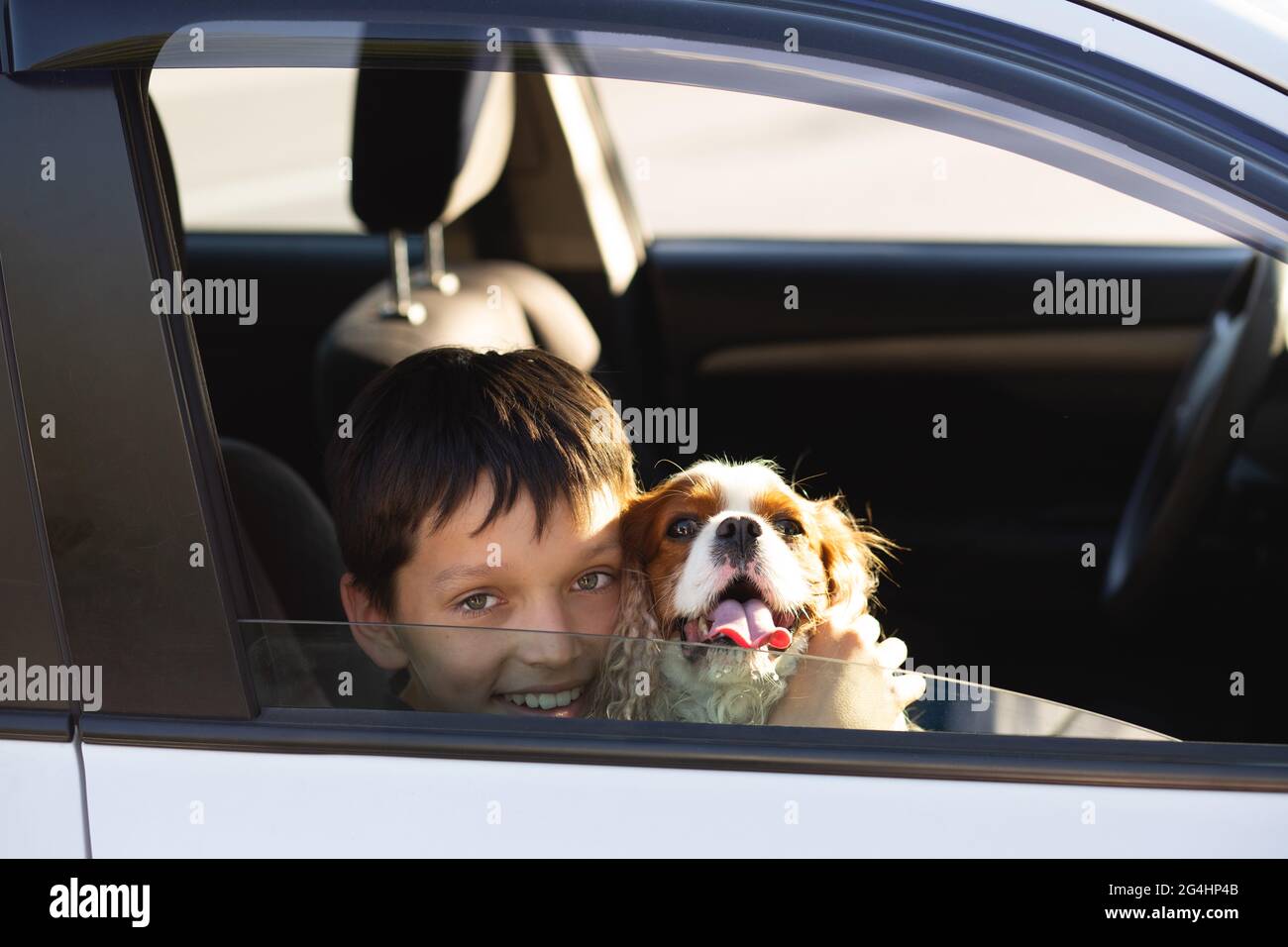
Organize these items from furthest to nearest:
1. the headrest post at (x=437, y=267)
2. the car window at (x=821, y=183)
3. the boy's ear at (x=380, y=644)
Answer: the car window at (x=821, y=183) → the headrest post at (x=437, y=267) → the boy's ear at (x=380, y=644)

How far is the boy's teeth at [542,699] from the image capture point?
4.39 feet

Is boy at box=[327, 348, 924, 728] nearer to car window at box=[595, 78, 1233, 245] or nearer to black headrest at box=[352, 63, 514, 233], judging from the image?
black headrest at box=[352, 63, 514, 233]

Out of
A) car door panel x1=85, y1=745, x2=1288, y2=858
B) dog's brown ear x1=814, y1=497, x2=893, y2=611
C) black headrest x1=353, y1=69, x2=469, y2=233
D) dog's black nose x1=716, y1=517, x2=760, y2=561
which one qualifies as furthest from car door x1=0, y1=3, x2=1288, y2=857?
black headrest x1=353, y1=69, x2=469, y2=233

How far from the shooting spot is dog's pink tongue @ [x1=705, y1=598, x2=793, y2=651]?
137 cm

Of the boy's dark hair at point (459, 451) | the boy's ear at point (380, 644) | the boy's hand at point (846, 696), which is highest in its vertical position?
the boy's dark hair at point (459, 451)

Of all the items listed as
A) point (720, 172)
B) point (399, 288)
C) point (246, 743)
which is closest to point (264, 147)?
point (720, 172)

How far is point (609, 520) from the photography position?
1.55 meters

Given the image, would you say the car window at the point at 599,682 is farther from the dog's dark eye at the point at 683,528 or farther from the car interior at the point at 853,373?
the car interior at the point at 853,373

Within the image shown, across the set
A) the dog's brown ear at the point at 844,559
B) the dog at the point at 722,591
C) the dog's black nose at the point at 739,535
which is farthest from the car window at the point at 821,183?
the dog's black nose at the point at 739,535

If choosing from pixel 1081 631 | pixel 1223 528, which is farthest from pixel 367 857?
pixel 1223 528

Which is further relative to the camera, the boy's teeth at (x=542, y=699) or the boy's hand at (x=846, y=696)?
the boy's teeth at (x=542, y=699)

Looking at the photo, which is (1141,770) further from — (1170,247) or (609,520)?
(1170,247)

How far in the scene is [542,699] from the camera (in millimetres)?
1354
